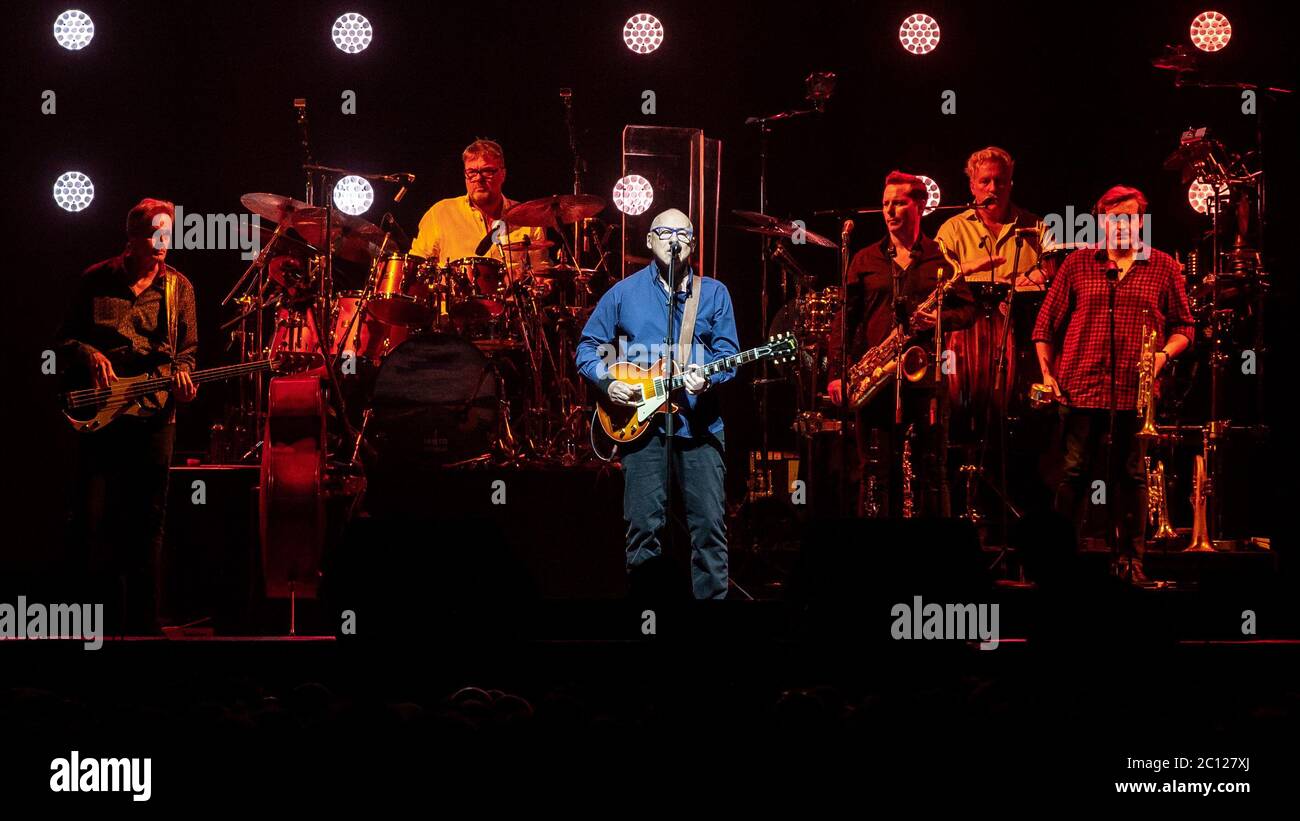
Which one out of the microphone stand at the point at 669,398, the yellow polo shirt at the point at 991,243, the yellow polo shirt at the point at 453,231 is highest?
the yellow polo shirt at the point at 453,231

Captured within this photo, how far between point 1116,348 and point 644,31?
187 inches

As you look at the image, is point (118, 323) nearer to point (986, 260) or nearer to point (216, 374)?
point (216, 374)

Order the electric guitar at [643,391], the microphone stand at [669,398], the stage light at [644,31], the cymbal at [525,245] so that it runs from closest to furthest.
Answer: the microphone stand at [669,398]
the electric guitar at [643,391]
the cymbal at [525,245]
the stage light at [644,31]

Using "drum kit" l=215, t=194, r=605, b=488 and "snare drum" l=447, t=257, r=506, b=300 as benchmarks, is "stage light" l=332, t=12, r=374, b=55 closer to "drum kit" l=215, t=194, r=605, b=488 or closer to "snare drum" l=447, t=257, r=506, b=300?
"drum kit" l=215, t=194, r=605, b=488

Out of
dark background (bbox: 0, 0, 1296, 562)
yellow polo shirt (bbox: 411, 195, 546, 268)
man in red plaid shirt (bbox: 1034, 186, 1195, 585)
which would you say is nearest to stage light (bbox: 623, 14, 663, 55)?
dark background (bbox: 0, 0, 1296, 562)

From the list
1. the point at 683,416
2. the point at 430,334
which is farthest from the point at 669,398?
the point at 430,334

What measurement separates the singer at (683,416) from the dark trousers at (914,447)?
1852 millimetres

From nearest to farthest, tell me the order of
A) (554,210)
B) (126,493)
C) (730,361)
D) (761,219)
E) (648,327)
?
(730,361)
(648,327)
(126,493)
(761,219)
(554,210)

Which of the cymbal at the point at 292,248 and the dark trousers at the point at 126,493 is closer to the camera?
the dark trousers at the point at 126,493

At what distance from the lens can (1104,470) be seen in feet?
26.4

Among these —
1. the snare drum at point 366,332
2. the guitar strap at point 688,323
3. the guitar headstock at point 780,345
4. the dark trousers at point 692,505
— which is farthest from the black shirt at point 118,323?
the guitar headstock at point 780,345

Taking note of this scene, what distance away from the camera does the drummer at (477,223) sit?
31.8ft

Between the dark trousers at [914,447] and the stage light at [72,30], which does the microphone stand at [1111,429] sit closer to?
the dark trousers at [914,447]
